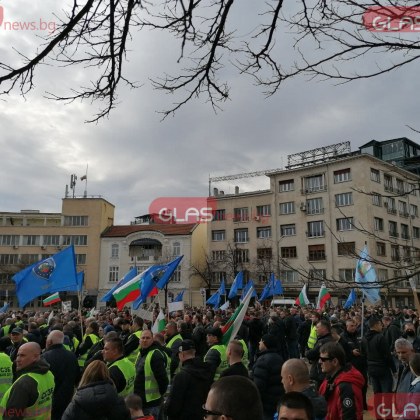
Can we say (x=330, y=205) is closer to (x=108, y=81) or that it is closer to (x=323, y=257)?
(x=323, y=257)

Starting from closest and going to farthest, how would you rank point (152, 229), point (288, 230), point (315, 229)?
point (315, 229) → point (288, 230) → point (152, 229)

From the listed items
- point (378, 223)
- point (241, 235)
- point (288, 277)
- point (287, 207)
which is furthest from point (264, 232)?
point (378, 223)

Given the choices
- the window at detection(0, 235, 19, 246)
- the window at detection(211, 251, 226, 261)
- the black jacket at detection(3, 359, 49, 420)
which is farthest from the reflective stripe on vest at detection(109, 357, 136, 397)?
the window at detection(0, 235, 19, 246)

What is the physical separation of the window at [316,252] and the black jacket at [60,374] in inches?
1715

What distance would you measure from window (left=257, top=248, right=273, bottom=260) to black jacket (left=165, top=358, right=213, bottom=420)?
1778 inches

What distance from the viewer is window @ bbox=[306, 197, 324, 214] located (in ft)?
160

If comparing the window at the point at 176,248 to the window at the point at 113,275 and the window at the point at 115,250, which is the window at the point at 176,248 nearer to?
the window at the point at 115,250

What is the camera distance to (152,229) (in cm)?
5538

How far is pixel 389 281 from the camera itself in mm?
3473

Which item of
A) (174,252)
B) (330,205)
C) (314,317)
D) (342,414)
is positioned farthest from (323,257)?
(342,414)

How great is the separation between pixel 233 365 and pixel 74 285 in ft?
24.2

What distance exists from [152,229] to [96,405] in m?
52.0

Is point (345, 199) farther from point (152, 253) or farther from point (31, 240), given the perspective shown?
point (31, 240)

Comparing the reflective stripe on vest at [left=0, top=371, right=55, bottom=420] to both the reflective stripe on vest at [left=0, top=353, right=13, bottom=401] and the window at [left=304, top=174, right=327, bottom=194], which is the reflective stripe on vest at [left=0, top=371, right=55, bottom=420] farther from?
the window at [left=304, top=174, right=327, bottom=194]
